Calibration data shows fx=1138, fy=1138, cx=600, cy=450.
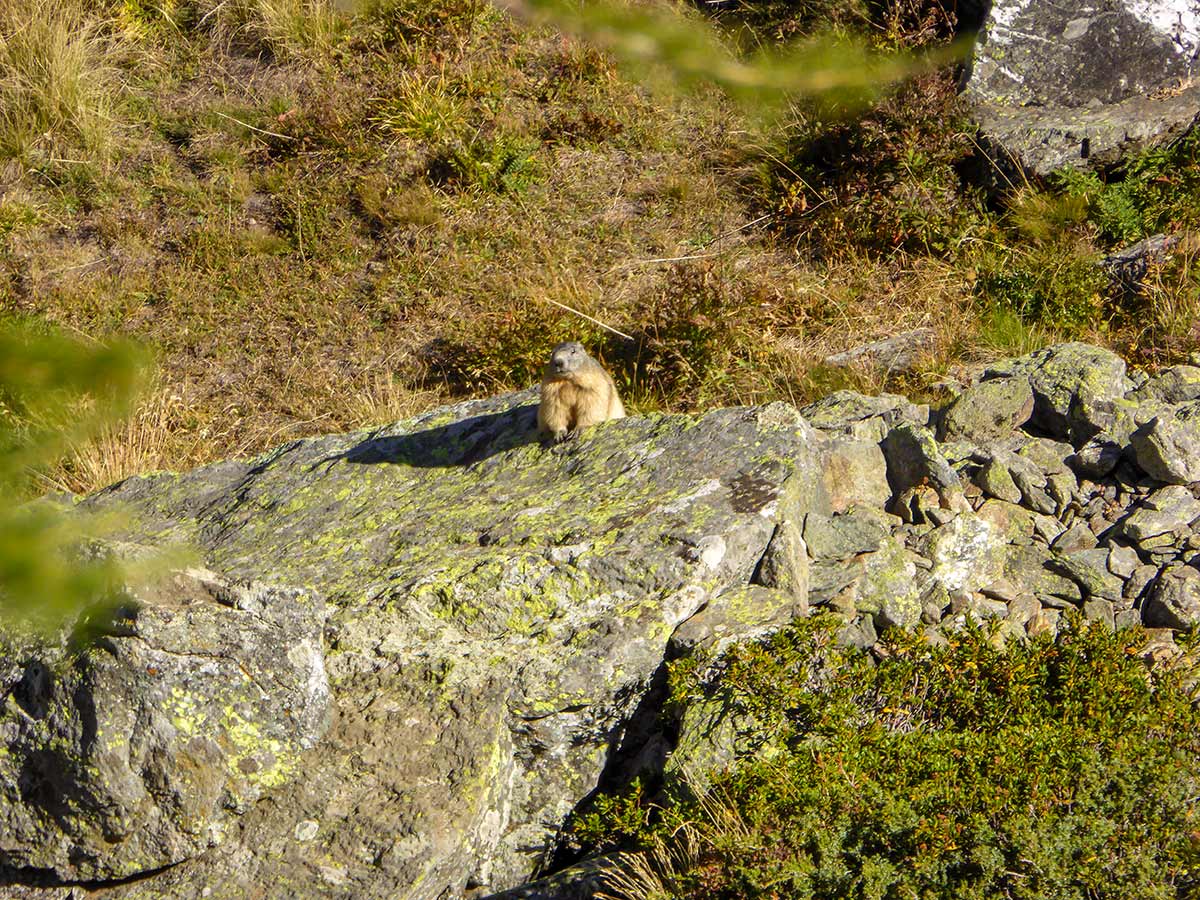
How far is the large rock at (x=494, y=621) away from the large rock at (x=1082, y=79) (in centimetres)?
623

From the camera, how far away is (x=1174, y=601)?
6020 millimetres

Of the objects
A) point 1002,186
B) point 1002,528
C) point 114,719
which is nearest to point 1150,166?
point 1002,186

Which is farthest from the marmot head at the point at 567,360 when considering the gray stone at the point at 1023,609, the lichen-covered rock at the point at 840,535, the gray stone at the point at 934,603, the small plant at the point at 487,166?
the small plant at the point at 487,166

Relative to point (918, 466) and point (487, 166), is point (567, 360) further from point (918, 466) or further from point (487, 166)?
point (487, 166)

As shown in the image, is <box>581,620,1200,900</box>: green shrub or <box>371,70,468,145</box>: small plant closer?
<box>581,620,1200,900</box>: green shrub

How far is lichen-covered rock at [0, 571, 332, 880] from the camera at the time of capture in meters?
4.93

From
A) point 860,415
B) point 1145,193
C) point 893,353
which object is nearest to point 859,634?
point 860,415

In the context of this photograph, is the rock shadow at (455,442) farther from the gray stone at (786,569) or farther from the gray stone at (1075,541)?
the gray stone at (1075,541)

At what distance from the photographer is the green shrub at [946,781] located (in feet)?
14.3

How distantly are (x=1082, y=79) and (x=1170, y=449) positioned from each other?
609cm

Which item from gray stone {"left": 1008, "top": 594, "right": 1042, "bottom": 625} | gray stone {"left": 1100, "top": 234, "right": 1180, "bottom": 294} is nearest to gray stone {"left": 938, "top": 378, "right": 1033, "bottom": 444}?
gray stone {"left": 1008, "top": 594, "right": 1042, "bottom": 625}

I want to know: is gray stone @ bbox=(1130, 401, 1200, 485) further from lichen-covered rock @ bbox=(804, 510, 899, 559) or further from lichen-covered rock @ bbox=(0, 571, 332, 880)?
lichen-covered rock @ bbox=(0, 571, 332, 880)

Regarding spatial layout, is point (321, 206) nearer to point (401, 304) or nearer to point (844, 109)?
point (401, 304)

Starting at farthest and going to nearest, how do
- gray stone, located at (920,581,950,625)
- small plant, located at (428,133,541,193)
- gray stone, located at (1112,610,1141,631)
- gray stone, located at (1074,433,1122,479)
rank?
small plant, located at (428,133,541,193) → gray stone, located at (1074,433,1122,479) → gray stone, located at (1112,610,1141,631) → gray stone, located at (920,581,950,625)
